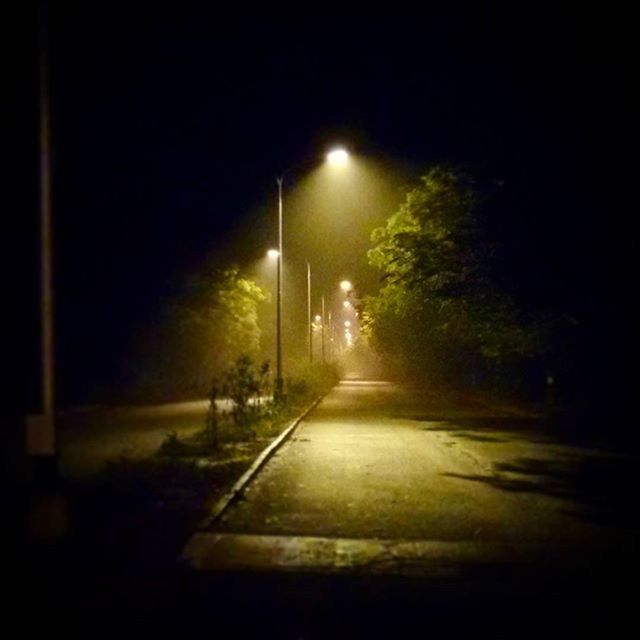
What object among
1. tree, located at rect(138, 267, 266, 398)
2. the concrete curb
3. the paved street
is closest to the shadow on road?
the paved street

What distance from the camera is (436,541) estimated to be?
815cm

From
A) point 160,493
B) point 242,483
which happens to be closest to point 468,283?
point 242,483

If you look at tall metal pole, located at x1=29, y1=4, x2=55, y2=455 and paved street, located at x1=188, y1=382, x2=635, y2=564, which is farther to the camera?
paved street, located at x1=188, y1=382, x2=635, y2=564

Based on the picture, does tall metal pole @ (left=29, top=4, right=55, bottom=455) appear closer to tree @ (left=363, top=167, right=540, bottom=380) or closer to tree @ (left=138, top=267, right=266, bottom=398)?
tree @ (left=363, top=167, right=540, bottom=380)

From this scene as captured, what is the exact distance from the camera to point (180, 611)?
19.1 feet

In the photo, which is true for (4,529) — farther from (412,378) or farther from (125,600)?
(412,378)

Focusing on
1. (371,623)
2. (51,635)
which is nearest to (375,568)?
(371,623)

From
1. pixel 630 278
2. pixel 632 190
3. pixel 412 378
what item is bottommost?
pixel 412 378

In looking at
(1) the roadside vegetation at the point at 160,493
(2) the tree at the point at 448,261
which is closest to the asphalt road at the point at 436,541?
(1) the roadside vegetation at the point at 160,493

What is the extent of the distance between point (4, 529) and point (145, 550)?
1534 millimetres

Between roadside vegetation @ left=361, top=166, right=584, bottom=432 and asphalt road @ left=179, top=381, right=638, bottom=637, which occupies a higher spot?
roadside vegetation @ left=361, top=166, right=584, bottom=432

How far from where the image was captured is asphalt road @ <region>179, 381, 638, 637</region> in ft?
19.8

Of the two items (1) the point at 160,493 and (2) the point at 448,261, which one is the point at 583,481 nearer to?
(1) the point at 160,493

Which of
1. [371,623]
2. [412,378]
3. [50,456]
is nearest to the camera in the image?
[371,623]
